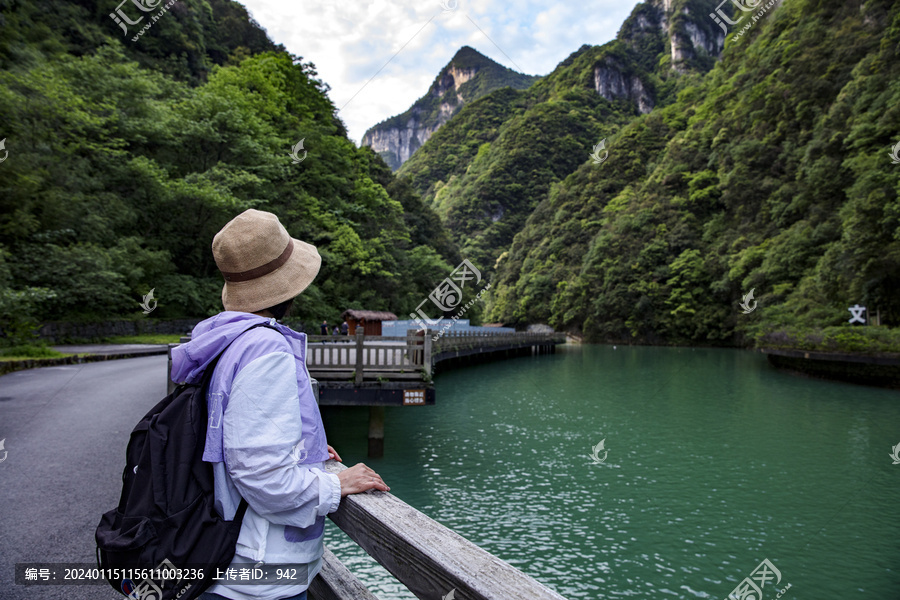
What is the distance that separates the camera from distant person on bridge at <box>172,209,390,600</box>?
1.36 meters

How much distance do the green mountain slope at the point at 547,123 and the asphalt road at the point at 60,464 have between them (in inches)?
3922

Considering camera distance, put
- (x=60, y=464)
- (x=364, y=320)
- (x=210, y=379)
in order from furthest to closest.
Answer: (x=364, y=320), (x=60, y=464), (x=210, y=379)

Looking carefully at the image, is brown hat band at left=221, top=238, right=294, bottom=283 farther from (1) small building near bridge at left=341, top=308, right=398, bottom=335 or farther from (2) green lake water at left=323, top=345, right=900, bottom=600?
(1) small building near bridge at left=341, top=308, right=398, bottom=335

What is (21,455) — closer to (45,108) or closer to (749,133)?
(45,108)

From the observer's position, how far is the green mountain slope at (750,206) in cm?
3198

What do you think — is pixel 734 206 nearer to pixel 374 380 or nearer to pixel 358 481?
pixel 374 380

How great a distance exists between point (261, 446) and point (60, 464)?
238 inches

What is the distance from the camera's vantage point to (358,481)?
1.65 metres

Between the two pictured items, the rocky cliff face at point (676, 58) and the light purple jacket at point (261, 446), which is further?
the rocky cliff face at point (676, 58)

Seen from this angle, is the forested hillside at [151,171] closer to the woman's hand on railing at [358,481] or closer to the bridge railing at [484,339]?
the bridge railing at [484,339]

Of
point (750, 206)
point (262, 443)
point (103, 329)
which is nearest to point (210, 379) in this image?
point (262, 443)

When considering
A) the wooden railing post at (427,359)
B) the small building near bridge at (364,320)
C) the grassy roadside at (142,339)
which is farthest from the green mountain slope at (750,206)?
the grassy roadside at (142,339)

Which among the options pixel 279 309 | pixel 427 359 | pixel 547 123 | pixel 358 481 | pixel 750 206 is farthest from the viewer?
pixel 547 123

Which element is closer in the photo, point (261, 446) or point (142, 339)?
point (261, 446)
